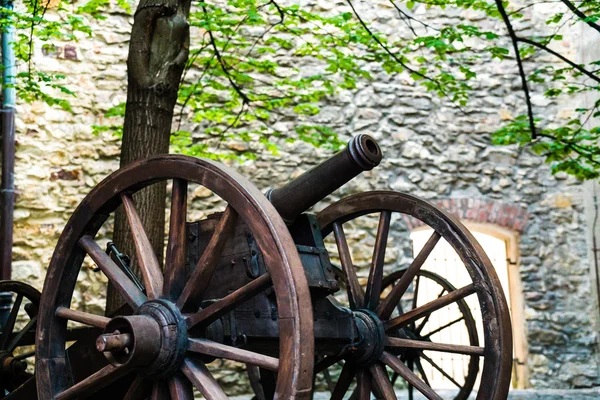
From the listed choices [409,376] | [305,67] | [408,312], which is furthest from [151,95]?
[305,67]

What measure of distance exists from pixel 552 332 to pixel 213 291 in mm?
5222

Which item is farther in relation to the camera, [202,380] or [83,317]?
[83,317]

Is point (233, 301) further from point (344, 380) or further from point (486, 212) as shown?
point (486, 212)

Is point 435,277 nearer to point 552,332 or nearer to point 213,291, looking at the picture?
point 213,291

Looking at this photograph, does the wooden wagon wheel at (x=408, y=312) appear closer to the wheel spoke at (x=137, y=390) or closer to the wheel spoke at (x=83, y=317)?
the wheel spoke at (x=137, y=390)

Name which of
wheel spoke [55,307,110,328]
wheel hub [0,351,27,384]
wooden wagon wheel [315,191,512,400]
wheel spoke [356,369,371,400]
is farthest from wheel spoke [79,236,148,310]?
wheel hub [0,351,27,384]

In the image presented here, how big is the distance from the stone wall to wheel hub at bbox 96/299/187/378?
4.43 metres

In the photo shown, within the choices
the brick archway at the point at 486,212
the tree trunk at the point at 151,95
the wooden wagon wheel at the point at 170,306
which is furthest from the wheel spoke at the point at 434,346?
the brick archway at the point at 486,212

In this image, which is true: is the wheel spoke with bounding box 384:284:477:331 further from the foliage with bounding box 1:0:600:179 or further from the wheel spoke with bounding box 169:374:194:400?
the foliage with bounding box 1:0:600:179

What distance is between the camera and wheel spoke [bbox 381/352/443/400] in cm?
312

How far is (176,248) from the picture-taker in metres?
2.62

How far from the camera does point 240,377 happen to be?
6.61 m

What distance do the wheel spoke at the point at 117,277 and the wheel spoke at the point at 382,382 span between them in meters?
1.16

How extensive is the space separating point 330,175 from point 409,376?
1030mm
